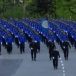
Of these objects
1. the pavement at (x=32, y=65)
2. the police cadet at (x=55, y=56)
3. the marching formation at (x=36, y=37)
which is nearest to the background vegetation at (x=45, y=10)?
the marching formation at (x=36, y=37)

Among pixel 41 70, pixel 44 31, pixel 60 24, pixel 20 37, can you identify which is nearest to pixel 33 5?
pixel 60 24

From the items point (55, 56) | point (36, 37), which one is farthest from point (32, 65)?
point (36, 37)

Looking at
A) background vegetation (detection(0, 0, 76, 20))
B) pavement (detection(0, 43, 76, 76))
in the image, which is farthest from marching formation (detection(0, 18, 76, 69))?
background vegetation (detection(0, 0, 76, 20))

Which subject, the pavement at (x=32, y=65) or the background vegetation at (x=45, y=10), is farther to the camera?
the background vegetation at (x=45, y=10)

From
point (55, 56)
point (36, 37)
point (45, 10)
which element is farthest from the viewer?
point (45, 10)

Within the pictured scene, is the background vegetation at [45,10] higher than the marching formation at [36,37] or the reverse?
the reverse

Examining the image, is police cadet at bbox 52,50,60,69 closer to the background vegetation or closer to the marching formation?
the marching formation

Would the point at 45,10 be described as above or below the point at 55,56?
below

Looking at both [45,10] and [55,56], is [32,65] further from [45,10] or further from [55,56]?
[45,10]

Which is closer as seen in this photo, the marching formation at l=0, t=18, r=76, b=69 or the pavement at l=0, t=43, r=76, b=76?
the pavement at l=0, t=43, r=76, b=76

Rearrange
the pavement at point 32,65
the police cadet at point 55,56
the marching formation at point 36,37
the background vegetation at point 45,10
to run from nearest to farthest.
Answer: the pavement at point 32,65 < the police cadet at point 55,56 < the marching formation at point 36,37 < the background vegetation at point 45,10

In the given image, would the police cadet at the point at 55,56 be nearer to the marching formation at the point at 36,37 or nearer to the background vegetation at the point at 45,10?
the marching formation at the point at 36,37

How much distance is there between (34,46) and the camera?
40438mm

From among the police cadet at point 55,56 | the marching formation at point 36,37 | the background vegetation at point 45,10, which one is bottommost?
the background vegetation at point 45,10
